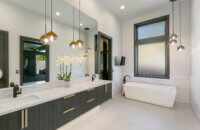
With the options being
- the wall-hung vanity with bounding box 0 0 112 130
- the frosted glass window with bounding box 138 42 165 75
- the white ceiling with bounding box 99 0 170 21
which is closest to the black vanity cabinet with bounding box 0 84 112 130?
the wall-hung vanity with bounding box 0 0 112 130

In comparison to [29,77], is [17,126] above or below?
below

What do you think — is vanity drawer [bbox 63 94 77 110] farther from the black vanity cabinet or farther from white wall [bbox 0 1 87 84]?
white wall [bbox 0 1 87 84]

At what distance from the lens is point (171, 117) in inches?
102

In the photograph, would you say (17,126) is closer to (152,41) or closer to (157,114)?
(157,114)

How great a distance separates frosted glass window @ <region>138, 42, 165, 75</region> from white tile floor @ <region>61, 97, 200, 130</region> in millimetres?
1679

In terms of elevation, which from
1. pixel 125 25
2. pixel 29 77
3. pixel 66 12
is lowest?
pixel 29 77

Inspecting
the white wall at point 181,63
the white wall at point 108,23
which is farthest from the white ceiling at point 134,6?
the white wall at point 181,63

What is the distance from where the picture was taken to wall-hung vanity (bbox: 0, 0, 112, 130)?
56.0 inches

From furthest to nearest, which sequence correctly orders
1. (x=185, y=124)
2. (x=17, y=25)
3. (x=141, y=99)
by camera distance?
(x=141, y=99), (x=185, y=124), (x=17, y=25)

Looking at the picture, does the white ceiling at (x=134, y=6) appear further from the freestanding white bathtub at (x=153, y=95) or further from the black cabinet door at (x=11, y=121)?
the black cabinet door at (x=11, y=121)

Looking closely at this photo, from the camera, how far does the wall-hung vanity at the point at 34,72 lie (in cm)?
142

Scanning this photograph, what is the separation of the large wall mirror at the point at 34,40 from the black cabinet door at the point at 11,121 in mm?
705

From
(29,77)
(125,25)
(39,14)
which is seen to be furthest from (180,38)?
(29,77)

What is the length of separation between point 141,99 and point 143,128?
1.63 m
